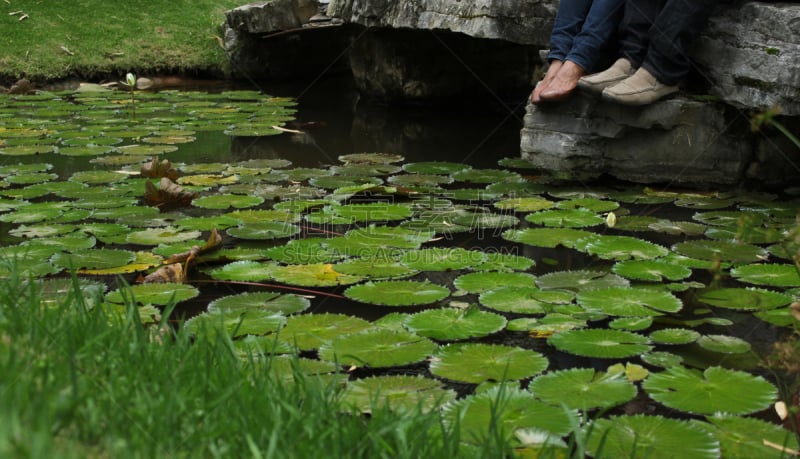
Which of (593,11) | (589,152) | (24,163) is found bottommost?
(24,163)

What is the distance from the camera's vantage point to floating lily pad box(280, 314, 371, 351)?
6.98 ft

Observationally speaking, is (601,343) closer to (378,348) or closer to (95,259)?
(378,348)

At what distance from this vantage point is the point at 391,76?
6.11m

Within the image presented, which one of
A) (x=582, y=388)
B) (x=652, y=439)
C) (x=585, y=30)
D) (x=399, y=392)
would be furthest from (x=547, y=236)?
(x=652, y=439)

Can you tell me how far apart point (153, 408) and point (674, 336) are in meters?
1.37

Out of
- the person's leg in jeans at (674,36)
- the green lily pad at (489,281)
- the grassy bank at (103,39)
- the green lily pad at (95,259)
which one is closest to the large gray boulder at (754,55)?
the person's leg in jeans at (674,36)

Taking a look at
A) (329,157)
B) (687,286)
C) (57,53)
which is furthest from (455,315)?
(57,53)

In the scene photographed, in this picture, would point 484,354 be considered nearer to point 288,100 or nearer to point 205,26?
point 288,100

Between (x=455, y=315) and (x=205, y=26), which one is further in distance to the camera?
(x=205, y=26)

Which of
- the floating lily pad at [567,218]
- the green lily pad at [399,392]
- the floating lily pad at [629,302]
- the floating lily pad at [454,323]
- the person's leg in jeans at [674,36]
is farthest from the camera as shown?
the person's leg in jeans at [674,36]

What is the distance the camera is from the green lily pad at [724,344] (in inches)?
82.2

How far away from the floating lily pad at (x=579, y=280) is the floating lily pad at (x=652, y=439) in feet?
2.75

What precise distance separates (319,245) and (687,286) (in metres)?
1.17

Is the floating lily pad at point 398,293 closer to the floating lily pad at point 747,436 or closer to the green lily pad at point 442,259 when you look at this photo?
the green lily pad at point 442,259
